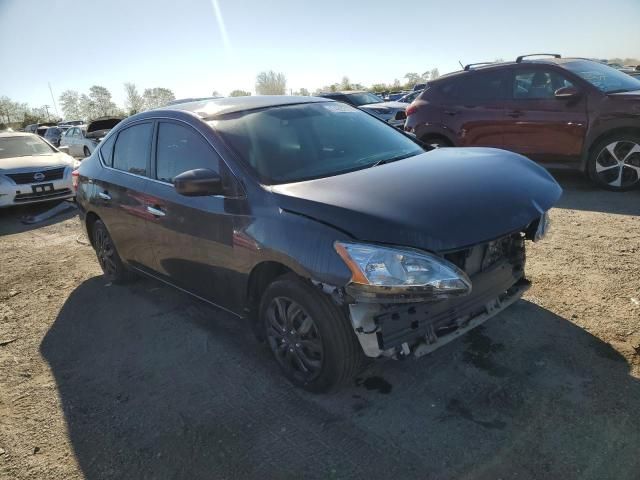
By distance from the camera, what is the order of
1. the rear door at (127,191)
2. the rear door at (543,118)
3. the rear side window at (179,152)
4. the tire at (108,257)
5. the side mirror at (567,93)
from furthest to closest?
the rear door at (543,118) < the side mirror at (567,93) < the tire at (108,257) < the rear door at (127,191) < the rear side window at (179,152)

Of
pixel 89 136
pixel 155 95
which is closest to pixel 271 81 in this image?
pixel 155 95

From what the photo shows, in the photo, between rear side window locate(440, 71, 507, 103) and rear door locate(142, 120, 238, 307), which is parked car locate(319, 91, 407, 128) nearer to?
rear side window locate(440, 71, 507, 103)

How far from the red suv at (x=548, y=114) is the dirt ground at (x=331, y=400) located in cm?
264

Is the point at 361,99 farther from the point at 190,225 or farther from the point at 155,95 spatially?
the point at 155,95

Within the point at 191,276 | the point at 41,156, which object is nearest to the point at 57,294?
the point at 191,276

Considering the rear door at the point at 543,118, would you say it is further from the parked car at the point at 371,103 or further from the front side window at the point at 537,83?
the parked car at the point at 371,103

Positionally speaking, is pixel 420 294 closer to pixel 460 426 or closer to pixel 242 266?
pixel 460 426

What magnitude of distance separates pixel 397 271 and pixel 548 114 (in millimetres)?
5656

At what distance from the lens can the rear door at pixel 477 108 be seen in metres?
7.26

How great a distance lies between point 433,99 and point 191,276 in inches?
227

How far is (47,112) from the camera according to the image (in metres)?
77.5

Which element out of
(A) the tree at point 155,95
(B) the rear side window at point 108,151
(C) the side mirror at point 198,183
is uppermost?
(A) the tree at point 155,95

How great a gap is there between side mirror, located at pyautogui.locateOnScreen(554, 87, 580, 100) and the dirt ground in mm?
3005

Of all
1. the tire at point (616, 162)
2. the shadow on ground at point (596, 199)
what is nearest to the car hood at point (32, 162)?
the shadow on ground at point (596, 199)
